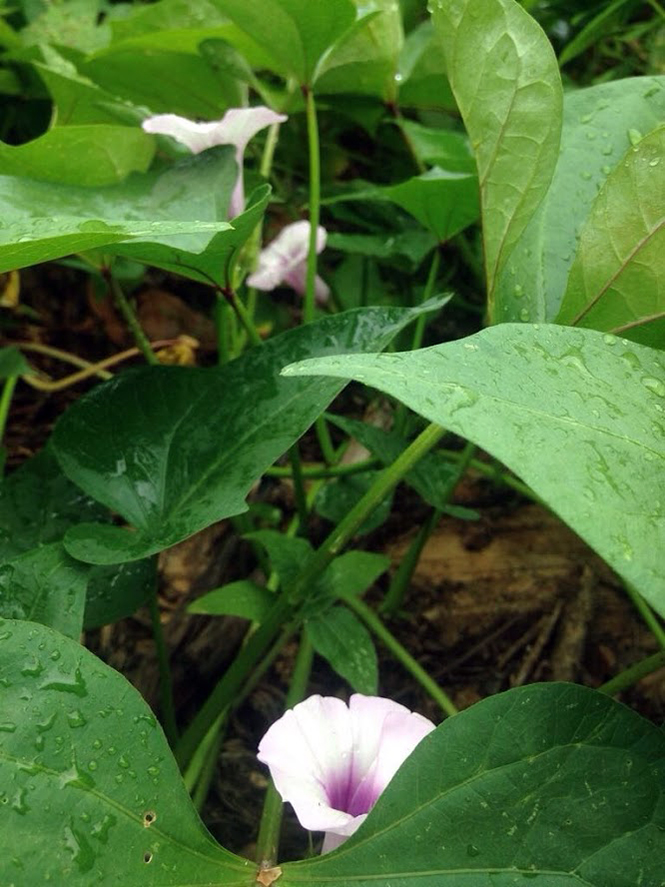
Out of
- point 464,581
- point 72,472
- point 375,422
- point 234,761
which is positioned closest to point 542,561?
point 464,581

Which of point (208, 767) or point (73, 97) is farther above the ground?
point (73, 97)

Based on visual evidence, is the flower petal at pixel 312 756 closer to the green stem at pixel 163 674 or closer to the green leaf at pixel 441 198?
the green stem at pixel 163 674

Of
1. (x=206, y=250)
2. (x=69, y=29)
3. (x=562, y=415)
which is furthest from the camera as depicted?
(x=69, y=29)

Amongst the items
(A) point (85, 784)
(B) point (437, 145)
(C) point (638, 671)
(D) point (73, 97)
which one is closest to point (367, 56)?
(B) point (437, 145)

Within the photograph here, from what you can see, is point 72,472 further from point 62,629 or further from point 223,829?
point 223,829

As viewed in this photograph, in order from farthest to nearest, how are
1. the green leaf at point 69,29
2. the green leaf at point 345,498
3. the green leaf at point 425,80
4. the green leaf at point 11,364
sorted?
1. the green leaf at point 69,29
2. the green leaf at point 425,80
3. the green leaf at point 11,364
4. the green leaf at point 345,498

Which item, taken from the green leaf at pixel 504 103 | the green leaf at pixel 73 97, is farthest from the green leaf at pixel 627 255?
the green leaf at pixel 73 97

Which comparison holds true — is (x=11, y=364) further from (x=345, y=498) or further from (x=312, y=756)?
(x=312, y=756)
